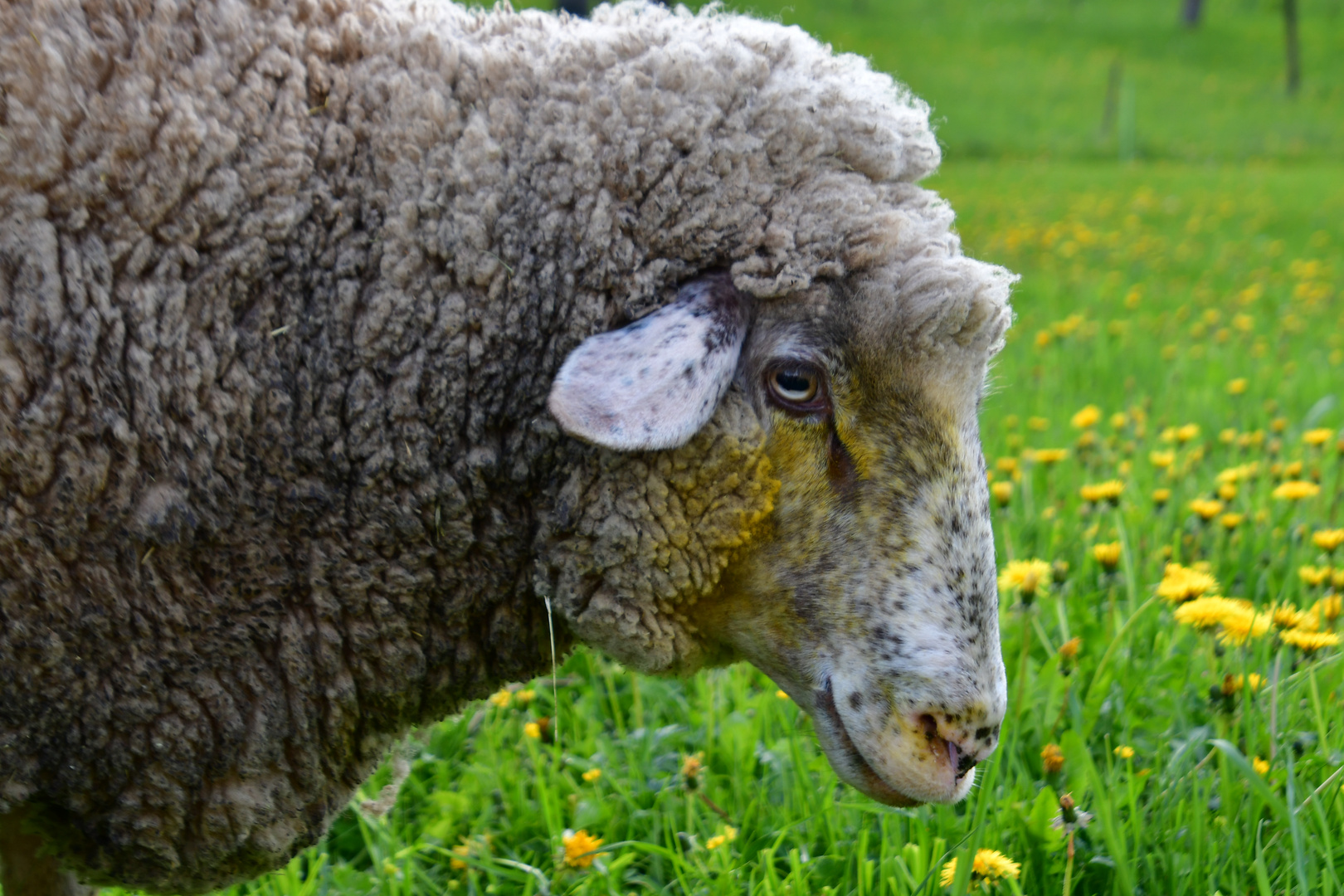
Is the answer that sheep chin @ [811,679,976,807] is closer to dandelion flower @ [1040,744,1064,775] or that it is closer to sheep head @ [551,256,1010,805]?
sheep head @ [551,256,1010,805]

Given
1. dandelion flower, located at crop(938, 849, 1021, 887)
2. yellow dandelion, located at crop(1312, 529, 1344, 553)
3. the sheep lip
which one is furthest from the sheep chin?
yellow dandelion, located at crop(1312, 529, 1344, 553)

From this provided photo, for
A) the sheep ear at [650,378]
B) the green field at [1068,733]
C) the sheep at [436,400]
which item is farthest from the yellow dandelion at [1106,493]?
the sheep ear at [650,378]

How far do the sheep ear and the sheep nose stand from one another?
624mm

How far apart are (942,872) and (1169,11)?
139 ft

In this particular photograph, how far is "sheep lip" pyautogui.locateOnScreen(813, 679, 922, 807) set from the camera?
1.93 m

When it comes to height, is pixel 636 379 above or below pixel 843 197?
below

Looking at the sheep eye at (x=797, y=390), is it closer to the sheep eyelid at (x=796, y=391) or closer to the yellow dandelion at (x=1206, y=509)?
the sheep eyelid at (x=796, y=391)

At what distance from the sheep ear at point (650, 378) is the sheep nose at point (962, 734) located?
624mm

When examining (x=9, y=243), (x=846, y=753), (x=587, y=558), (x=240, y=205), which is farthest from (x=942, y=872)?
(x=9, y=243)

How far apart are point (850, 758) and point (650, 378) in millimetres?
759

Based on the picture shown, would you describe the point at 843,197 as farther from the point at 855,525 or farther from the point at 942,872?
the point at 942,872

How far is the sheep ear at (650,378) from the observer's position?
5.66 ft

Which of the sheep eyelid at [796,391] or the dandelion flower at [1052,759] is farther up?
the sheep eyelid at [796,391]

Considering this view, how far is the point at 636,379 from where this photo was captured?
1.74 meters
